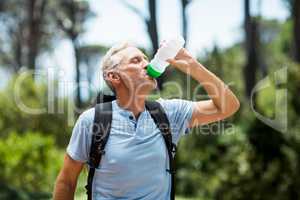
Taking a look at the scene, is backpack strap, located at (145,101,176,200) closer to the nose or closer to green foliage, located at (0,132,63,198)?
the nose

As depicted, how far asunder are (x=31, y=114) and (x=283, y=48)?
31078 millimetres

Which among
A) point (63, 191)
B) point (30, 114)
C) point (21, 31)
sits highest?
point (21, 31)

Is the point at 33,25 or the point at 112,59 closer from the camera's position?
the point at 112,59

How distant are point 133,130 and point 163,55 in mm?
316

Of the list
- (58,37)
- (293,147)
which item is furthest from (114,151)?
(58,37)

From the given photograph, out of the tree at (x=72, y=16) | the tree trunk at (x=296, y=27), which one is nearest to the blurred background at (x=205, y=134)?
the tree trunk at (x=296, y=27)

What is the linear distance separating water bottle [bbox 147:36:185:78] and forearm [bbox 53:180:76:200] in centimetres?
55

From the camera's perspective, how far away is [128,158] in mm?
2734

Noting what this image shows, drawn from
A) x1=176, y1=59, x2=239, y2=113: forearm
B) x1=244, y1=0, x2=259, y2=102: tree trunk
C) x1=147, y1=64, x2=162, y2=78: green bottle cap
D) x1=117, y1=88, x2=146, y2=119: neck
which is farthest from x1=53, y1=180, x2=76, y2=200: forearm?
x1=244, y1=0, x2=259, y2=102: tree trunk

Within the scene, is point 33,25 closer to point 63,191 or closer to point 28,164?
point 28,164

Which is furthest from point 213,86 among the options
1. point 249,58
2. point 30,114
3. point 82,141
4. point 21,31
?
point 21,31

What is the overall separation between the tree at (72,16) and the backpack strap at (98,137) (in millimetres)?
26886

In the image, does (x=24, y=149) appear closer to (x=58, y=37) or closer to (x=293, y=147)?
(x=293, y=147)

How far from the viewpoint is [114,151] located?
2744 millimetres
